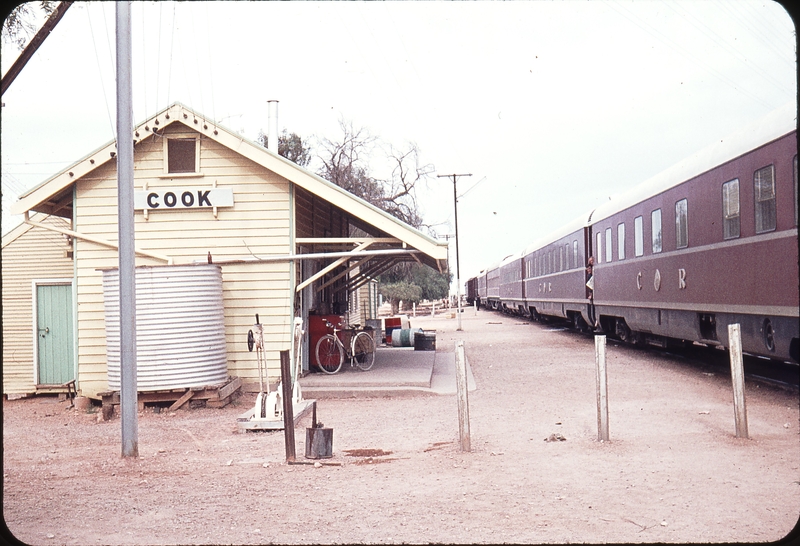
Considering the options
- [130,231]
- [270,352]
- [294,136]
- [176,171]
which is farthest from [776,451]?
[294,136]

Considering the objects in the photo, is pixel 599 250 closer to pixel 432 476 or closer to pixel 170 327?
pixel 170 327

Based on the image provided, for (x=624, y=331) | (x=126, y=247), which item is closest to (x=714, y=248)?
(x=126, y=247)

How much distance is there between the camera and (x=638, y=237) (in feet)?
50.2

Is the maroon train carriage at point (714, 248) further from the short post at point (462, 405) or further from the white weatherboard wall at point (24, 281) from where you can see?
the white weatherboard wall at point (24, 281)

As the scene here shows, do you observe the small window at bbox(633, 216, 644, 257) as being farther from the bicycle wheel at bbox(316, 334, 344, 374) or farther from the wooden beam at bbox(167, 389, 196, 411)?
the wooden beam at bbox(167, 389, 196, 411)

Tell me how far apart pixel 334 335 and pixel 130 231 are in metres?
6.43

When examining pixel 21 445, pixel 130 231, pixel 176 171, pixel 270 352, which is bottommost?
pixel 21 445

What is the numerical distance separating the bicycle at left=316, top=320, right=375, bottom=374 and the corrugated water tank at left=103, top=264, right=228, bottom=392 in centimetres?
269

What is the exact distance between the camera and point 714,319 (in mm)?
11180

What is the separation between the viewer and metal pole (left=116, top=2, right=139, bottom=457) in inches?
307

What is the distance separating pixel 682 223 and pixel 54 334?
472 inches

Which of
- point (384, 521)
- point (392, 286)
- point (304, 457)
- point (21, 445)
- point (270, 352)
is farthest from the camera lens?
point (392, 286)

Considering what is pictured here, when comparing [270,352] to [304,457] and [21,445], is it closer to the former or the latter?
[21,445]

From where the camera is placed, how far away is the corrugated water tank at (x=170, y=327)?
11188 millimetres
